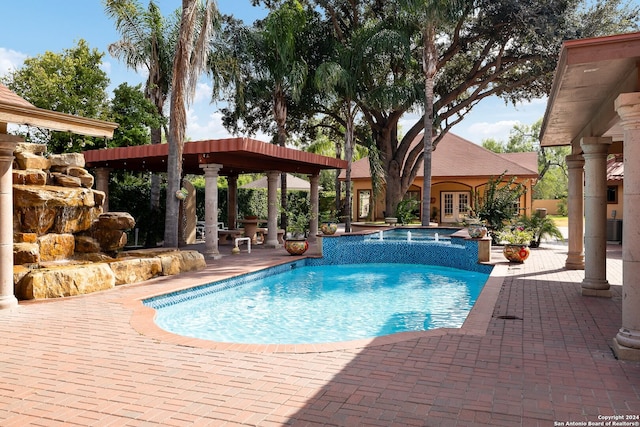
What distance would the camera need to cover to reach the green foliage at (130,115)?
18.7m

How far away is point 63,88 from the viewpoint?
18.7 meters

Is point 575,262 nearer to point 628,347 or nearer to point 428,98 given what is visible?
point 628,347

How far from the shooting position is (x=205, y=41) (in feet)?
44.2

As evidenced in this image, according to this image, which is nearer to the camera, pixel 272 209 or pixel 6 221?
pixel 6 221

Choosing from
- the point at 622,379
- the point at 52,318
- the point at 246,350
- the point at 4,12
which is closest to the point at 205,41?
the point at 52,318

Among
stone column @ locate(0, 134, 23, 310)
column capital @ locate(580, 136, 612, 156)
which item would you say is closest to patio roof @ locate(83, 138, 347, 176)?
stone column @ locate(0, 134, 23, 310)

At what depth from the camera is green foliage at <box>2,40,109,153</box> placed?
17.9 m

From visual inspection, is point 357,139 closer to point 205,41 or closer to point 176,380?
point 205,41

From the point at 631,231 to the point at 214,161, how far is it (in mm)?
11616

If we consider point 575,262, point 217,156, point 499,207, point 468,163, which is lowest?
point 575,262

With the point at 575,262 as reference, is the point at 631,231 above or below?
above

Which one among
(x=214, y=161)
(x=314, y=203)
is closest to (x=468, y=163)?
(x=314, y=203)

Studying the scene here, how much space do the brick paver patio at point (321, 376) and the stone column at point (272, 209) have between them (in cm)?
1064

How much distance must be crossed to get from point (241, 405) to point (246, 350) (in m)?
1.62
